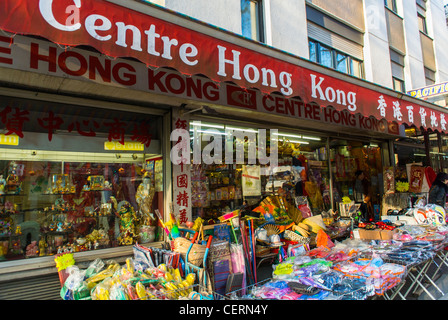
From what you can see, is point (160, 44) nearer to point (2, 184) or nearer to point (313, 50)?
point (2, 184)

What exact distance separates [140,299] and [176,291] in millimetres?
369

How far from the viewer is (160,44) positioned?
9.71 ft

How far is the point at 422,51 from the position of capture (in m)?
12.9

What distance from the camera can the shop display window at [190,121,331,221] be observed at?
5.57m

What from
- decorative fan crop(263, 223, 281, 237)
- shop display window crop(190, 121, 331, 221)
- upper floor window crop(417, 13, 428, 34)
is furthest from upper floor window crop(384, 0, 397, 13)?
decorative fan crop(263, 223, 281, 237)

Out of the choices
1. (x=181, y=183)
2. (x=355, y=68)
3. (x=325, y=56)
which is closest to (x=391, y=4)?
(x=355, y=68)

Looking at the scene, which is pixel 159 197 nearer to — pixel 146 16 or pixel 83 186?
pixel 83 186

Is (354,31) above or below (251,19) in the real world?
above

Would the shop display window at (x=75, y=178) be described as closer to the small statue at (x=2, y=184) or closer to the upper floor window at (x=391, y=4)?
the small statue at (x=2, y=184)

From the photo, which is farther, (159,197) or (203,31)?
(159,197)

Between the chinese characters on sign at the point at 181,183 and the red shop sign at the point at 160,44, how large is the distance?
1.66 metres

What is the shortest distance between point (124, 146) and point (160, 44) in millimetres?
2151

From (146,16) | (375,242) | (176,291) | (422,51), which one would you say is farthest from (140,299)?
(422,51)
